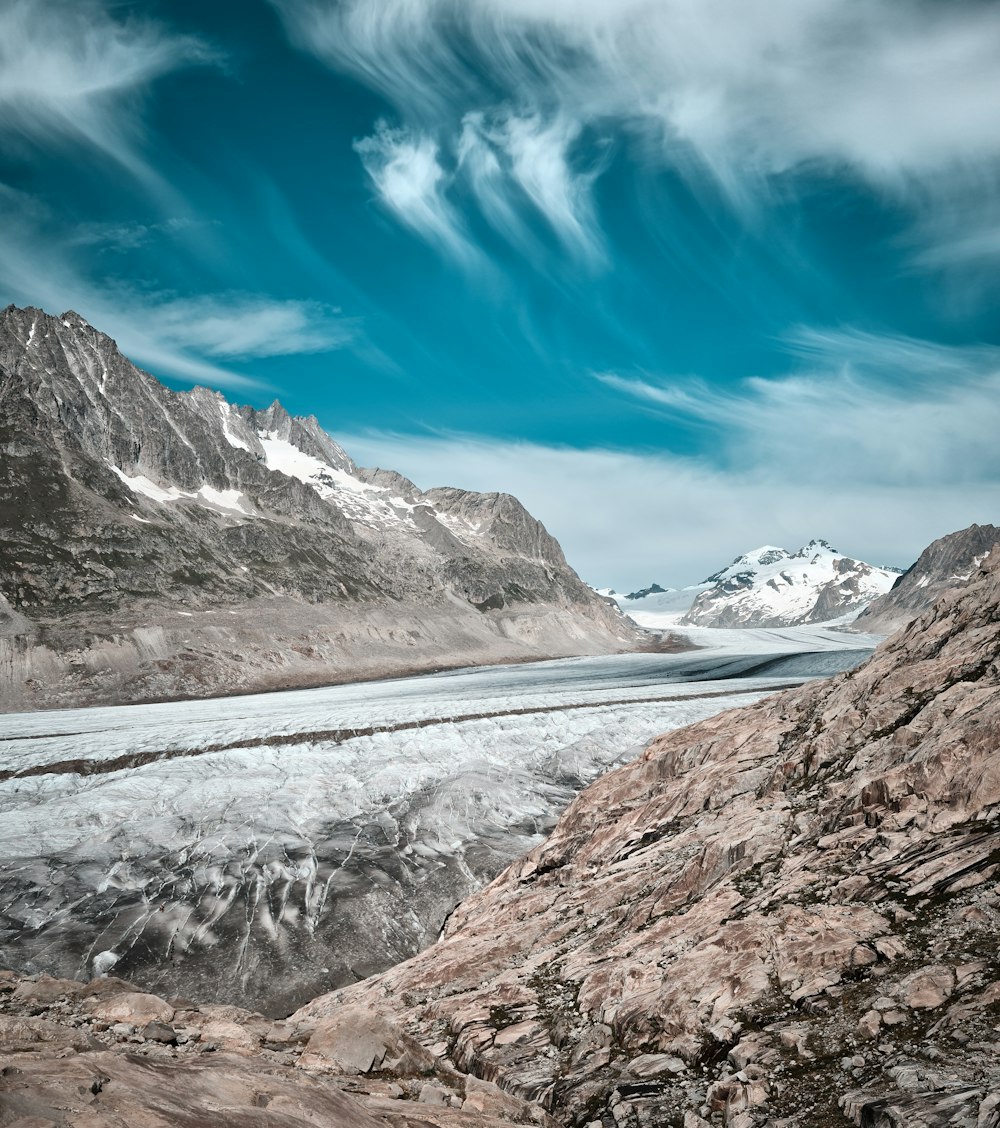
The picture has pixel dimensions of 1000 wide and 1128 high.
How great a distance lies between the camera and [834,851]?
15008 millimetres

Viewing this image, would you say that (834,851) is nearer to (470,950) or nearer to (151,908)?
A: (470,950)

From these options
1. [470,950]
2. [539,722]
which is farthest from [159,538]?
[470,950]

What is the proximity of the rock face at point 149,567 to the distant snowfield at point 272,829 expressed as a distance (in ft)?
137

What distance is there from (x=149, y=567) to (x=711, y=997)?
14698 cm

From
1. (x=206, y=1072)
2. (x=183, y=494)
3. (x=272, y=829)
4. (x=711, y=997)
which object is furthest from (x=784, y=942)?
(x=183, y=494)

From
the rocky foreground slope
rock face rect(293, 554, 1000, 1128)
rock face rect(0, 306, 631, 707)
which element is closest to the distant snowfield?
the rocky foreground slope

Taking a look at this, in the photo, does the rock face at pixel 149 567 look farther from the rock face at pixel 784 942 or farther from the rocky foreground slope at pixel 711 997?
the rocky foreground slope at pixel 711 997

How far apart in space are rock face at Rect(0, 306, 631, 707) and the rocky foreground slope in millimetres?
100658

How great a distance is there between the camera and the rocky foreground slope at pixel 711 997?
8766mm

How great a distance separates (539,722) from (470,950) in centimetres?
4548

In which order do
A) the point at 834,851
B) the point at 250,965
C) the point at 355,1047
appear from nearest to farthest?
the point at 355,1047
the point at 834,851
the point at 250,965

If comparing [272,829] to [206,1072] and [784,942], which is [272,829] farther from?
[784,942]

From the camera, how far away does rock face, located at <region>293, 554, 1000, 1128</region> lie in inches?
383

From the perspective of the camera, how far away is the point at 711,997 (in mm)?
12141
